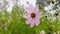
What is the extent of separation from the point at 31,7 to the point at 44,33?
0.10 m

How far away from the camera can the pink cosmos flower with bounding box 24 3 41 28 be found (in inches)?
24.6

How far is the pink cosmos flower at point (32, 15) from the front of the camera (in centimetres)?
63

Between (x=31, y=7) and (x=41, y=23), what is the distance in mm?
84

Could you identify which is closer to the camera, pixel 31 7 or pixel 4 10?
pixel 31 7

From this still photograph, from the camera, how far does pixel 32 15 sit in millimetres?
640

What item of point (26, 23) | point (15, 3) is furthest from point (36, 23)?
point (15, 3)

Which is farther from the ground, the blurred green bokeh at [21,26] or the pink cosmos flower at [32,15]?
the pink cosmos flower at [32,15]

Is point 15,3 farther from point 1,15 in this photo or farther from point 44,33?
point 44,33

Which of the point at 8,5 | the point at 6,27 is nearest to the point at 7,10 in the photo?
the point at 8,5

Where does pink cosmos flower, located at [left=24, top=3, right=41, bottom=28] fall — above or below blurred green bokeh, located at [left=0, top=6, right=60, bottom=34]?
above

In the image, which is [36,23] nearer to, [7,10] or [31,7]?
[31,7]

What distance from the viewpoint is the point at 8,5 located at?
29.3 inches

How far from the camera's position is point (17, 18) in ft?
2.23

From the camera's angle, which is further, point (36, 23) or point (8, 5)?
point (8, 5)
